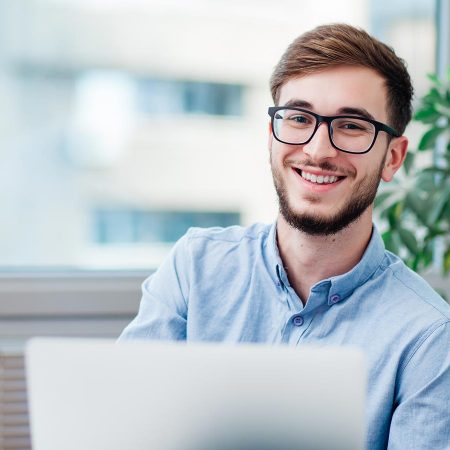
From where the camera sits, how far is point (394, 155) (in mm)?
1455

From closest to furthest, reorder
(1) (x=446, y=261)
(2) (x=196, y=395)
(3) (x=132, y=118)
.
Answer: (2) (x=196, y=395) < (1) (x=446, y=261) < (3) (x=132, y=118)

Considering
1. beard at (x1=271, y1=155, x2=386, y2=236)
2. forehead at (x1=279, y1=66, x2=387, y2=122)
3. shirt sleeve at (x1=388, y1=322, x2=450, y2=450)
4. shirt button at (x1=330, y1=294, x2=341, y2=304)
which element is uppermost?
forehead at (x1=279, y1=66, x2=387, y2=122)

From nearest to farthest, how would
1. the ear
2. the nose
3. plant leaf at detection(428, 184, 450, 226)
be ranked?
the nose
the ear
plant leaf at detection(428, 184, 450, 226)

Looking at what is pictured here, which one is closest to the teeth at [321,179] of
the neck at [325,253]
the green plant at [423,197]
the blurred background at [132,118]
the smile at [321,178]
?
the smile at [321,178]

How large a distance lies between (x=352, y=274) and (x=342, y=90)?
1.13 feet

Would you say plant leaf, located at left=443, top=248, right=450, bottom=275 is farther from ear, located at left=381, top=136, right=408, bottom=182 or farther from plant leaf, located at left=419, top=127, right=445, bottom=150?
ear, located at left=381, top=136, right=408, bottom=182

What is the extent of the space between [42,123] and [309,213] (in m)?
1.24

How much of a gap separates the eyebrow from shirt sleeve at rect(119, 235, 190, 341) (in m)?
0.40

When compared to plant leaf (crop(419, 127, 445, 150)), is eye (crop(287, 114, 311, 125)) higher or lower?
higher

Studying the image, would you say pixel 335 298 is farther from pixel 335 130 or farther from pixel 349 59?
pixel 349 59

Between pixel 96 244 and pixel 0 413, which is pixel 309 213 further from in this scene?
pixel 0 413

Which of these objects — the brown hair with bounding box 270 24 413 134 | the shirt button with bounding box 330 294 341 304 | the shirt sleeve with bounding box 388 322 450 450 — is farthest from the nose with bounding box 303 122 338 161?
the shirt sleeve with bounding box 388 322 450 450

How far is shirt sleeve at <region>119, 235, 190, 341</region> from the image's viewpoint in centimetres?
145

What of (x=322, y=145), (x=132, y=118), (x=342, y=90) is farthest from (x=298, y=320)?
(x=132, y=118)
